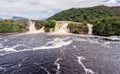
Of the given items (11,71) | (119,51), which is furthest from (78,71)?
(119,51)

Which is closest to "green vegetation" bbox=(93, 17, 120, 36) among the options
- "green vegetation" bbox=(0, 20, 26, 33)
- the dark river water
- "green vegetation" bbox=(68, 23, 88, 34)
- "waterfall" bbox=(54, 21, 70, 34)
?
→ "green vegetation" bbox=(68, 23, 88, 34)

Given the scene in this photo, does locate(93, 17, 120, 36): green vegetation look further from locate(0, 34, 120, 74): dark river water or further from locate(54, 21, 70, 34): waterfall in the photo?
locate(0, 34, 120, 74): dark river water

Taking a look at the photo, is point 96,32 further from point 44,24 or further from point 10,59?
Answer: point 10,59

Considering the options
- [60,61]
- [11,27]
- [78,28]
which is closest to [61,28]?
[78,28]

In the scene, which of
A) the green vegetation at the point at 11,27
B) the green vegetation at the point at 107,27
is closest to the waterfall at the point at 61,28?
the green vegetation at the point at 107,27

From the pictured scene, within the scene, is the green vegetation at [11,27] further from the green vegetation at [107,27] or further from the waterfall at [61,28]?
the green vegetation at [107,27]

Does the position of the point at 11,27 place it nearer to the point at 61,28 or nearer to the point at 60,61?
the point at 61,28

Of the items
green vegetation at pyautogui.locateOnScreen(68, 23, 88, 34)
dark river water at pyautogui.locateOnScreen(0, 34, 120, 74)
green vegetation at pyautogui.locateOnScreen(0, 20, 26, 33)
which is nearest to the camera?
dark river water at pyautogui.locateOnScreen(0, 34, 120, 74)

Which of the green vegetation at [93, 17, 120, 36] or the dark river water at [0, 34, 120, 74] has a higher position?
the green vegetation at [93, 17, 120, 36]
